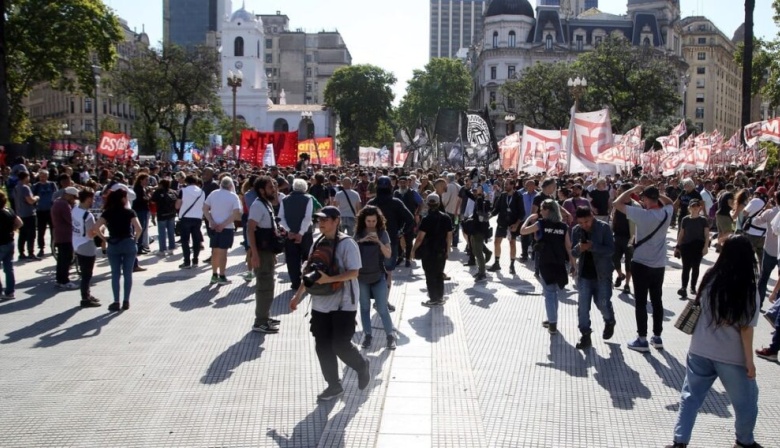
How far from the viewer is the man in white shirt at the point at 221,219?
12.2m

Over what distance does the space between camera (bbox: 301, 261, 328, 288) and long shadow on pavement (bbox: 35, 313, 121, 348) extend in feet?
11.8

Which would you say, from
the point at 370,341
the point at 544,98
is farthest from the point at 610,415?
the point at 544,98

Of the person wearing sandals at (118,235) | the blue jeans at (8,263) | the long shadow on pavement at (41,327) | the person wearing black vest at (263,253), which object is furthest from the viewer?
the blue jeans at (8,263)

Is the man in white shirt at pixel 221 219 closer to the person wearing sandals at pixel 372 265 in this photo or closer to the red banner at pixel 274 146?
the person wearing sandals at pixel 372 265

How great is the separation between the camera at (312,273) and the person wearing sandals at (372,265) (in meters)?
1.78

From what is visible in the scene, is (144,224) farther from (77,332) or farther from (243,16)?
(243,16)

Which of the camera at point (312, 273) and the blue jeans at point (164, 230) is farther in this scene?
the blue jeans at point (164, 230)

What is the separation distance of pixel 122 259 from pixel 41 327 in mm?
1393

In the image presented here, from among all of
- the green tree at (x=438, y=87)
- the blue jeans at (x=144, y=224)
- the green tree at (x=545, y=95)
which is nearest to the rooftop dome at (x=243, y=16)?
the green tree at (x=438, y=87)

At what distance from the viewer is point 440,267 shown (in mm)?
10578

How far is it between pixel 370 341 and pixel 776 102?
34252mm

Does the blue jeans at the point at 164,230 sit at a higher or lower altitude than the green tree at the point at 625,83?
lower

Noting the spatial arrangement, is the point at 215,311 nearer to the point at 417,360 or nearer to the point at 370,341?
the point at 370,341

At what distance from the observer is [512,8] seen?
9938 centimetres
